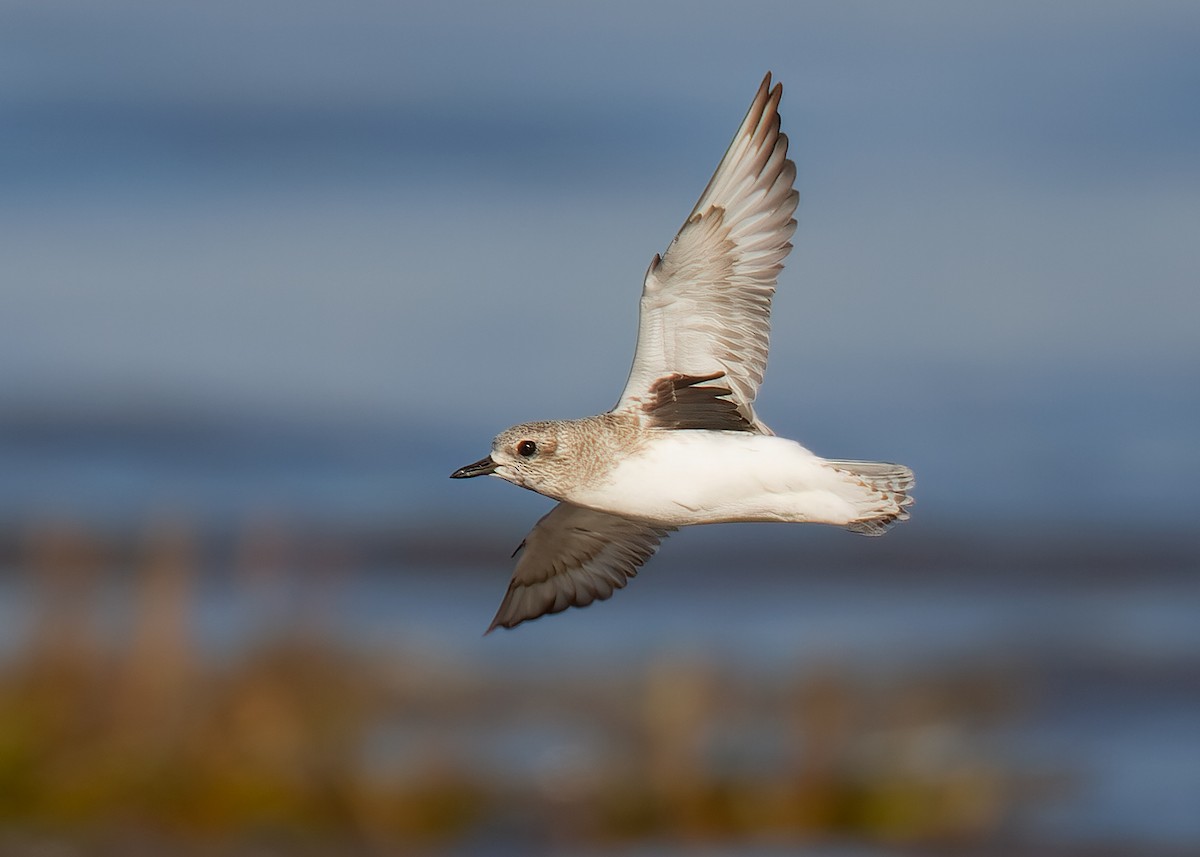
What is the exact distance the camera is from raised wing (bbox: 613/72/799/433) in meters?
7.41

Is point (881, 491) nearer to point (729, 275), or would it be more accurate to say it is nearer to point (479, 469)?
point (729, 275)

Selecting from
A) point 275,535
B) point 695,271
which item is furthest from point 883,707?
point 695,271

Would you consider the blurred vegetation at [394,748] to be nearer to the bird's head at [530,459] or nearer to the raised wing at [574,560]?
the raised wing at [574,560]

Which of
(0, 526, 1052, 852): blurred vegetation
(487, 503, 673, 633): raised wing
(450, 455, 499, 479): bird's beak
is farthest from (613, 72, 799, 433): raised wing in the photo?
(0, 526, 1052, 852): blurred vegetation

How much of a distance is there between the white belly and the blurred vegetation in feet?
16.5

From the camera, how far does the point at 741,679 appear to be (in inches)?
571

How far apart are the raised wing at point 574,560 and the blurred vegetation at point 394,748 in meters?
3.92

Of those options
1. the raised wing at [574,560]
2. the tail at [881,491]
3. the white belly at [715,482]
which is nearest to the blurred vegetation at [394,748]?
the raised wing at [574,560]

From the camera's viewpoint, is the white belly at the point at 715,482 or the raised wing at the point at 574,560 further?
the raised wing at the point at 574,560

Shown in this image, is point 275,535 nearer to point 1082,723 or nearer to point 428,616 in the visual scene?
point 428,616

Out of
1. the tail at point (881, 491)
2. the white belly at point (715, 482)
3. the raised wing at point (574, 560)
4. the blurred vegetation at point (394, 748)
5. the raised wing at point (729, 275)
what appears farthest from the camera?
the blurred vegetation at point (394, 748)

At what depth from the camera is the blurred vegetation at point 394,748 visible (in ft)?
39.3

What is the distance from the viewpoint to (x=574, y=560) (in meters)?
8.44

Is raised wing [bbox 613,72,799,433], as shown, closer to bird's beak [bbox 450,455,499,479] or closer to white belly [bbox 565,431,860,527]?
white belly [bbox 565,431,860,527]
